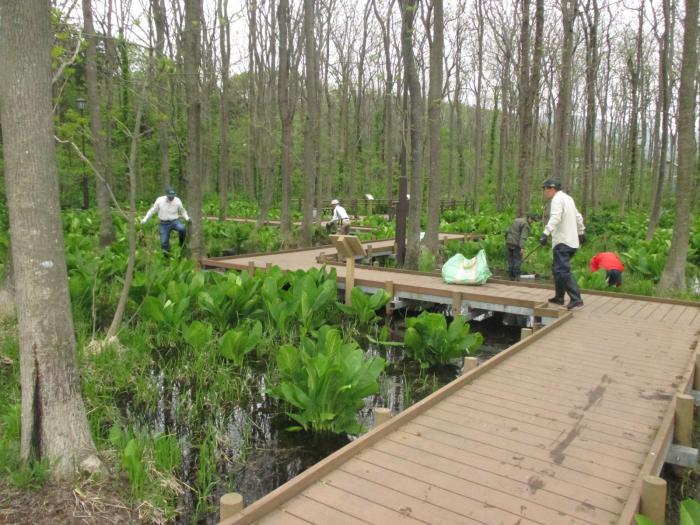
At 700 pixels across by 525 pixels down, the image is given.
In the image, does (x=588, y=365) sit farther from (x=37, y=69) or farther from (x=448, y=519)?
(x=37, y=69)

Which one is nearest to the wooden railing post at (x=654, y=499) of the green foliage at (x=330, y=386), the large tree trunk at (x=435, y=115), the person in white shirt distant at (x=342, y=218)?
the green foliage at (x=330, y=386)

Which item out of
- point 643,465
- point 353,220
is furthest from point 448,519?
point 353,220

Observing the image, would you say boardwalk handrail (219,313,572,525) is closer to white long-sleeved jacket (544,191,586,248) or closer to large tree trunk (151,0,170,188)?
white long-sleeved jacket (544,191,586,248)

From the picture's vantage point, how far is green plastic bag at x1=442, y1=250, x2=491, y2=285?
8469mm

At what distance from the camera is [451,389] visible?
4293 millimetres

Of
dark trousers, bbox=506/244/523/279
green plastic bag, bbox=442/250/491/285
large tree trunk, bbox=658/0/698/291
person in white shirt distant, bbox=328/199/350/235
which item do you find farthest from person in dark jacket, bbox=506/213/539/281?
person in white shirt distant, bbox=328/199/350/235

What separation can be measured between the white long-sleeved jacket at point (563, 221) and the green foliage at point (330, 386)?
3189 millimetres

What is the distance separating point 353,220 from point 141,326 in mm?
14574

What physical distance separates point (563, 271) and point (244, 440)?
171 inches

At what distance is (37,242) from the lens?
3.04 m

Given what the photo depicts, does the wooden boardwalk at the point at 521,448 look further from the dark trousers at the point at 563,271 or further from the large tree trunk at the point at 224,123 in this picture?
the large tree trunk at the point at 224,123

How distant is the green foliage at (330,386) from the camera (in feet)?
14.4

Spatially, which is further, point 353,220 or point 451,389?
point 353,220

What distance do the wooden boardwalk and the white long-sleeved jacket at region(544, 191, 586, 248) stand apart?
1338 mm
